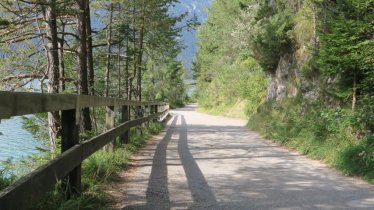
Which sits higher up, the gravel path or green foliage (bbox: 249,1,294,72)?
green foliage (bbox: 249,1,294,72)

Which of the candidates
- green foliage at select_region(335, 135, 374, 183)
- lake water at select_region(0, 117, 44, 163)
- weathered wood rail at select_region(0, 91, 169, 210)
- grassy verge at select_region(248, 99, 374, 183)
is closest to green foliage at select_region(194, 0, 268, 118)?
grassy verge at select_region(248, 99, 374, 183)

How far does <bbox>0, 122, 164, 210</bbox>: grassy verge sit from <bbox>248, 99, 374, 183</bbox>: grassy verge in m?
3.78

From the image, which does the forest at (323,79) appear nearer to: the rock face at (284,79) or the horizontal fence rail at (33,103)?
the rock face at (284,79)

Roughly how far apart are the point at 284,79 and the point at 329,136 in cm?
991

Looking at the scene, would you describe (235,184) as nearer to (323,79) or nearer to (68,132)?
(68,132)

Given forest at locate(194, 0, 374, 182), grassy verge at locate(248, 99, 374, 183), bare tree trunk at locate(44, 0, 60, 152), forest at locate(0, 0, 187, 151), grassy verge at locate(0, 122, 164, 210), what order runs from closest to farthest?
1. grassy verge at locate(0, 122, 164, 210)
2. grassy verge at locate(248, 99, 374, 183)
3. forest at locate(194, 0, 374, 182)
4. bare tree trunk at locate(44, 0, 60, 152)
5. forest at locate(0, 0, 187, 151)

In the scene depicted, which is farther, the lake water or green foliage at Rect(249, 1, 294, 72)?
green foliage at Rect(249, 1, 294, 72)

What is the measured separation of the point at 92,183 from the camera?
5715 mm

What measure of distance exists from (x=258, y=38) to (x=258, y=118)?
3.42m

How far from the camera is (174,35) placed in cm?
2255

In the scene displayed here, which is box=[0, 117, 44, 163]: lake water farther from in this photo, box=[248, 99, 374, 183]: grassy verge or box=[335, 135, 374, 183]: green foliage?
box=[335, 135, 374, 183]: green foliage

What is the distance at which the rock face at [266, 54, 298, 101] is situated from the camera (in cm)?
1823

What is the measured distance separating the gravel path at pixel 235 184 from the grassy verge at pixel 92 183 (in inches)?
8.5

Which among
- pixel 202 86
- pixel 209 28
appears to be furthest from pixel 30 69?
pixel 202 86
